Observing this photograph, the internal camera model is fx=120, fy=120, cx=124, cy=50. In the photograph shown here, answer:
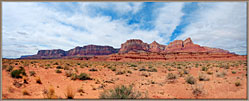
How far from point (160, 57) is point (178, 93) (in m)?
52.6

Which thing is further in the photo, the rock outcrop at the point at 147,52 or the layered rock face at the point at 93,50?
the layered rock face at the point at 93,50

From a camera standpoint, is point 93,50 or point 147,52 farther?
point 93,50

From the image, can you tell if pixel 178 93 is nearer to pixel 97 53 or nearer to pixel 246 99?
pixel 246 99

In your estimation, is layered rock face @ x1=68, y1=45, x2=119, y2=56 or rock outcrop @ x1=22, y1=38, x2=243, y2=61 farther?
layered rock face @ x1=68, y1=45, x2=119, y2=56

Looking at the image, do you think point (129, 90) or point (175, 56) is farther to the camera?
point (175, 56)

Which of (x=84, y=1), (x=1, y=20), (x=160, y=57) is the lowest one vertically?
(x=160, y=57)

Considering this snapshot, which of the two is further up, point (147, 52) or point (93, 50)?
point (93, 50)

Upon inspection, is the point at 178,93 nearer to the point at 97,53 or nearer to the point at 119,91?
the point at 119,91

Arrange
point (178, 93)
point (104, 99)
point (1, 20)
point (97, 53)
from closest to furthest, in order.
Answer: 1. point (104, 99)
2. point (1, 20)
3. point (178, 93)
4. point (97, 53)

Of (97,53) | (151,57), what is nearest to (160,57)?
(151,57)

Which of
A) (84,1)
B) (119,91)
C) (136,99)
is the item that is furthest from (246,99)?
(84,1)

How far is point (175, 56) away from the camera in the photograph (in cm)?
5462

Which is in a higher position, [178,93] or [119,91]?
[119,91]

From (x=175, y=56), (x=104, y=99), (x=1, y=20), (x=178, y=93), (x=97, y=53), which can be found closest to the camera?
(x=104, y=99)
